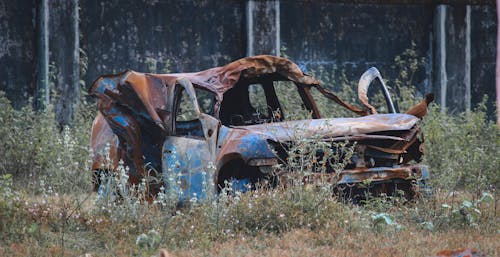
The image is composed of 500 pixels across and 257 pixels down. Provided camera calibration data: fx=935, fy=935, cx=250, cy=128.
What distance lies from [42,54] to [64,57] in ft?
1.09

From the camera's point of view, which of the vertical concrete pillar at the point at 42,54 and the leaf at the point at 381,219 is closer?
the leaf at the point at 381,219

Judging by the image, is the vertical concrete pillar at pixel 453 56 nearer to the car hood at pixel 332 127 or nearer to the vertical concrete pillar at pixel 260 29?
the vertical concrete pillar at pixel 260 29

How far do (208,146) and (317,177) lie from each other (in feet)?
4.01

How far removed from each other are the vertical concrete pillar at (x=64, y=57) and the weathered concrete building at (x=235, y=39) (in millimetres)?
15

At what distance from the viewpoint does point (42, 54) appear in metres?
14.2

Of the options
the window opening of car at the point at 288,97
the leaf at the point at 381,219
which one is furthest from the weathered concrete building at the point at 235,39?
the leaf at the point at 381,219

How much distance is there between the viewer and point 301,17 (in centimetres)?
1639

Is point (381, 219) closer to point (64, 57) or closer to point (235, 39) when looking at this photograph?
point (64, 57)

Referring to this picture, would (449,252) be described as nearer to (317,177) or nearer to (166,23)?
(317,177)

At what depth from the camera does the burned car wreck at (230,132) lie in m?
9.29

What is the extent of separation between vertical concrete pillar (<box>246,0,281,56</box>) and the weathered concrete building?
0.02 metres

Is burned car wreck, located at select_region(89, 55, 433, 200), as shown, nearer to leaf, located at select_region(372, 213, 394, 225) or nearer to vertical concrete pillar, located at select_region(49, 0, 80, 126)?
leaf, located at select_region(372, 213, 394, 225)

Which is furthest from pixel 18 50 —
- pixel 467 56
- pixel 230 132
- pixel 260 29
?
pixel 467 56

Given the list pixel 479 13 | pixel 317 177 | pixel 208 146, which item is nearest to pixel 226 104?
pixel 208 146
